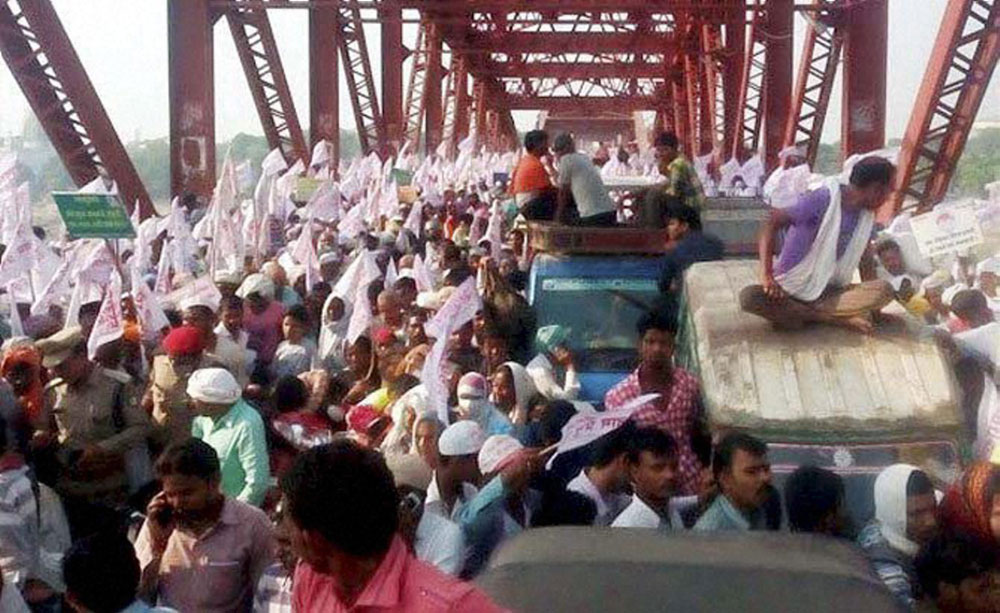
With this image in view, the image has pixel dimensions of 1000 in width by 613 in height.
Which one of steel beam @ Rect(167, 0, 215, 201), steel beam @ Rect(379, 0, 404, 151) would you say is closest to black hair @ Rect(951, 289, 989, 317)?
steel beam @ Rect(167, 0, 215, 201)

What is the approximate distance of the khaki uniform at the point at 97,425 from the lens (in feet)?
21.9

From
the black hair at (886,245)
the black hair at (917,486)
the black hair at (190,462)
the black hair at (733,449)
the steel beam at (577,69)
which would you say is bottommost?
the steel beam at (577,69)

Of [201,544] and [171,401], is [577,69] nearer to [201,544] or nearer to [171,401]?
[171,401]

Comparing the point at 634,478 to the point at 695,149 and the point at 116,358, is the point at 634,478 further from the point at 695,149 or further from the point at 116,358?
the point at 695,149

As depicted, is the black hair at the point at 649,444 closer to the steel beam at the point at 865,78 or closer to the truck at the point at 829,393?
the truck at the point at 829,393

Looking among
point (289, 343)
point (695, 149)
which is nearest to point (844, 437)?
point (289, 343)

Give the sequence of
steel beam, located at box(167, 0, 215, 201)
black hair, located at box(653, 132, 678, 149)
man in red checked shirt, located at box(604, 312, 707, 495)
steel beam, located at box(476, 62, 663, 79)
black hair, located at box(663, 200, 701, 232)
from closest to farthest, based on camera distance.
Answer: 1. man in red checked shirt, located at box(604, 312, 707, 495)
2. black hair, located at box(663, 200, 701, 232)
3. black hair, located at box(653, 132, 678, 149)
4. steel beam, located at box(167, 0, 215, 201)
5. steel beam, located at box(476, 62, 663, 79)

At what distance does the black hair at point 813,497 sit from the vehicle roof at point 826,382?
687 mm

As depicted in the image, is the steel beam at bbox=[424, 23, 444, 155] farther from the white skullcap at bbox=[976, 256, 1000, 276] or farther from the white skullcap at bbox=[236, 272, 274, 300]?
the white skullcap at bbox=[976, 256, 1000, 276]

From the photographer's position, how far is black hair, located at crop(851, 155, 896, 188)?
20.3 ft

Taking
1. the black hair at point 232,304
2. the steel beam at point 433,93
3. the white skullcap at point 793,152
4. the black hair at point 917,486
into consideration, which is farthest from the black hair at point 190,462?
the steel beam at point 433,93

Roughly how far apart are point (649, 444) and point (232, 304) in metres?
5.38

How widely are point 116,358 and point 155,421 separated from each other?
110cm

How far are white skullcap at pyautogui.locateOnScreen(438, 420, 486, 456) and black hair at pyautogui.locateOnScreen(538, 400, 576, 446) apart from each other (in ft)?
2.45
